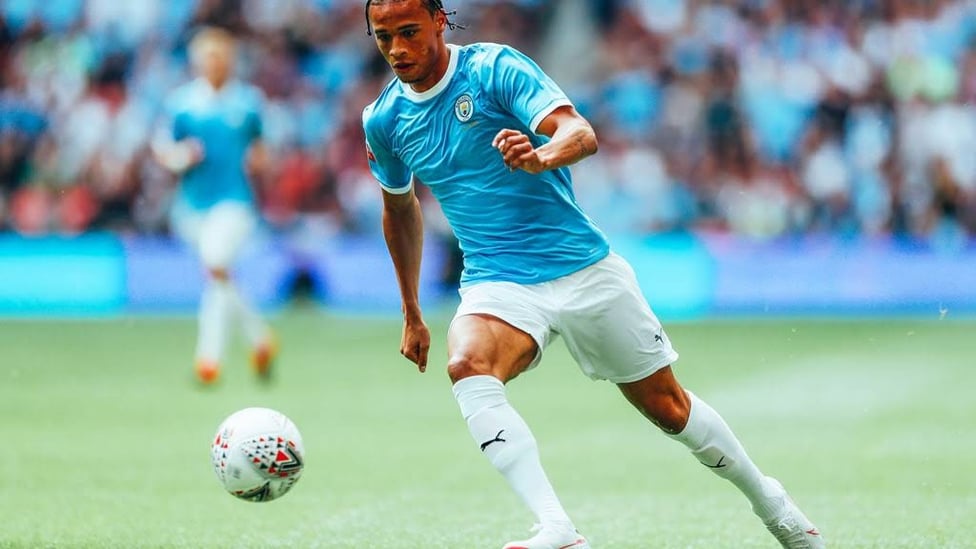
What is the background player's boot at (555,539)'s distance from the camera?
17.0ft

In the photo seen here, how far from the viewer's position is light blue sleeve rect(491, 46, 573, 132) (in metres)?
5.59

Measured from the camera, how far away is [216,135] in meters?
14.1

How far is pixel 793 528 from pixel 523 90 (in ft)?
6.81

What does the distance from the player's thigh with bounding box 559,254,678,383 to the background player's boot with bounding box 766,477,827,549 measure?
2.48ft

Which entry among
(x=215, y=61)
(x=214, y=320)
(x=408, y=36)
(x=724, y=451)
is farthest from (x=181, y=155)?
(x=724, y=451)

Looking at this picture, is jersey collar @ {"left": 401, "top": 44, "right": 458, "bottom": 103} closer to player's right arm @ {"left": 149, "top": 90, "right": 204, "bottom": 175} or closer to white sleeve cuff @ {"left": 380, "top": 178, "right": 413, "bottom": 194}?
white sleeve cuff @ {"left": 380, "top": 178, "right": 413, "bottom": 194}

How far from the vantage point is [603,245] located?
6.07 meters

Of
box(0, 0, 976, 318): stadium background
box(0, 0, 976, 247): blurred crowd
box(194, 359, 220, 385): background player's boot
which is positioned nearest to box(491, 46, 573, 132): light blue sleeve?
box(194, 359, 220, 385): background player's boot

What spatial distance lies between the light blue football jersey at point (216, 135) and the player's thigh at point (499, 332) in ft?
28.3

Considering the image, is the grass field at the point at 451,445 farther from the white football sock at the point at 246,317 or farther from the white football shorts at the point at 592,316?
the white football shorts at the point at 592,316

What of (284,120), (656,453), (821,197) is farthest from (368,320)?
(656,453)

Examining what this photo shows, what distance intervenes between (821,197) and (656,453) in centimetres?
1161

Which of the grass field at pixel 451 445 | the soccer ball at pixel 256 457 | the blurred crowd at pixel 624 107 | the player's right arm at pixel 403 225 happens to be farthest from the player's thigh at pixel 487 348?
the blurred crowd at pixel 624 107

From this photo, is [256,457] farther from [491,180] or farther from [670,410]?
[670,410]
